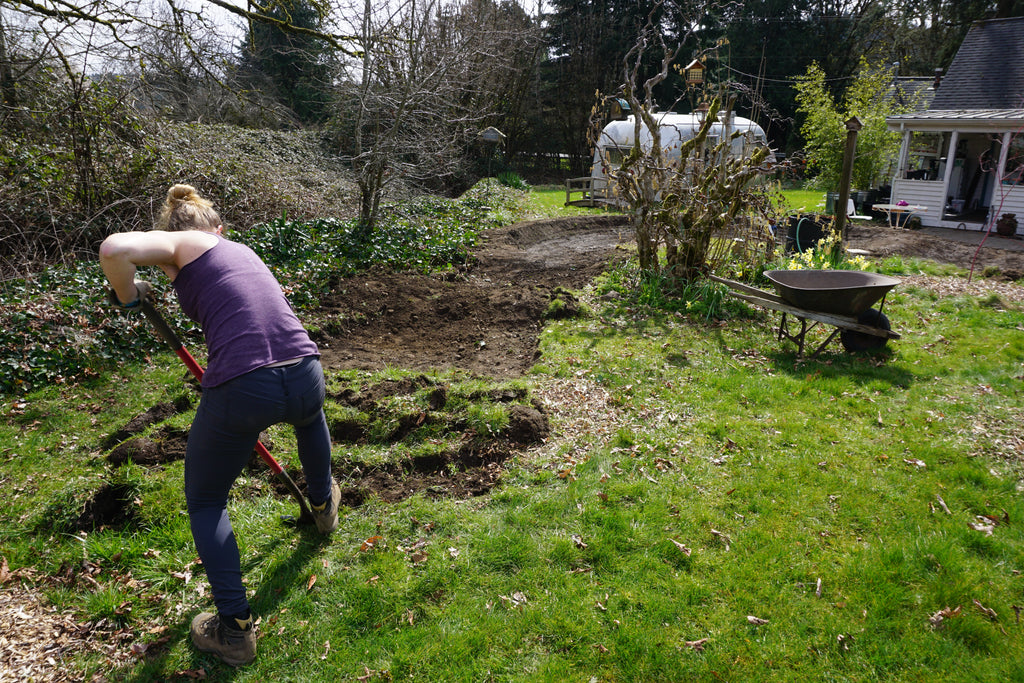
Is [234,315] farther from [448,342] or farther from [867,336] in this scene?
[867,336]

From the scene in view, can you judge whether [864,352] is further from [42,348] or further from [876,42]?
[876,42]

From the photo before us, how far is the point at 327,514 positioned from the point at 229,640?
86 centimetres

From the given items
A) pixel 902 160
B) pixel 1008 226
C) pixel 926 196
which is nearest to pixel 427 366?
pixel 1008 226

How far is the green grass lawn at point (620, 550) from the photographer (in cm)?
275

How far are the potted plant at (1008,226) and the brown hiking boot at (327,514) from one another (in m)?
17.0

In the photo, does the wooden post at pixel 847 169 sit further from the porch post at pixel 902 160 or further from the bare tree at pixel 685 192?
the porch post at pixel 902 160

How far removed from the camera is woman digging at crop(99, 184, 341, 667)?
8.08ft

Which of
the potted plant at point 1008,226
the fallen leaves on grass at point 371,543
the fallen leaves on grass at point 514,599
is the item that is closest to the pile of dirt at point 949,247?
the potted plant at point 1008,226

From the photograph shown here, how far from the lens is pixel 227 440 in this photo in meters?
2.51

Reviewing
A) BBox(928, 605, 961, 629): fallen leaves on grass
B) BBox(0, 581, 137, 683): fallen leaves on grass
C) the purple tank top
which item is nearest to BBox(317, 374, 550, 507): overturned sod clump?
BBox(0, 581, 137, 683): fallen leaves on grass

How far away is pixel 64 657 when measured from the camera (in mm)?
2752

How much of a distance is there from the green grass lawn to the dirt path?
1.21m

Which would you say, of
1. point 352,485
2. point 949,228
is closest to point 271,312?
point 352,485

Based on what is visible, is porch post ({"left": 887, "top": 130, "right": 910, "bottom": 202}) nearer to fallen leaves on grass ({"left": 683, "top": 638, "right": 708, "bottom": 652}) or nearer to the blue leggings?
fallen leaves on grass ({"left": 683, "top": 638, "right": 708, "bottom": 652})
